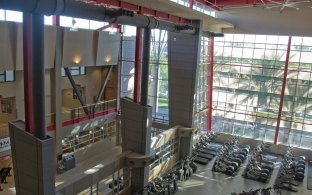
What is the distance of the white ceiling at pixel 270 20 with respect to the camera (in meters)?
16.7

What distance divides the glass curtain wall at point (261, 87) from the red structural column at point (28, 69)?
16143 mm

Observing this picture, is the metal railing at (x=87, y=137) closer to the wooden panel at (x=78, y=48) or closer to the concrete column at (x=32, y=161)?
the wooden panel at (x=78, y=48)

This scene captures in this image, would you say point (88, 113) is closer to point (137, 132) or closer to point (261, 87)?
point (137, 132)

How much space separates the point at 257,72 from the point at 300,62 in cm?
268

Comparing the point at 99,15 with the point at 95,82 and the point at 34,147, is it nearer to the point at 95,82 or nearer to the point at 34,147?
the point at 34,147

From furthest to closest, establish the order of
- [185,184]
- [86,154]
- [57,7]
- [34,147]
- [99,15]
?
1. [86,154]
2. [185,184]
3. [99,15]
4. [34,147]
5. [57,7]

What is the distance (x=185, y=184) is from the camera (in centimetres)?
1502

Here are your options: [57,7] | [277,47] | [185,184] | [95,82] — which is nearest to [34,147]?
[57,7]

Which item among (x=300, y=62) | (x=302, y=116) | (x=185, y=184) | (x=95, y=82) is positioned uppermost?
(x=300, y=62)

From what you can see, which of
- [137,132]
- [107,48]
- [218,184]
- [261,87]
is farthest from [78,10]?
[261,87]

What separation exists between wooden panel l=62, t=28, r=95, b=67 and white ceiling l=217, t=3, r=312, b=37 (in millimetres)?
8145

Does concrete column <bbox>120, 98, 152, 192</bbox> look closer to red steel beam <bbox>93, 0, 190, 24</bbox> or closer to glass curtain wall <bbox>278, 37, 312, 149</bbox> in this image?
red steel beam <bbox>93, 0, 190, 24</bbox>

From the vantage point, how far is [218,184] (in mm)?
15188

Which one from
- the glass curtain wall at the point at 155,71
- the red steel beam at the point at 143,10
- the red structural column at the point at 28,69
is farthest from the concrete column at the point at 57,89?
the red structural column at the point at 28,69
